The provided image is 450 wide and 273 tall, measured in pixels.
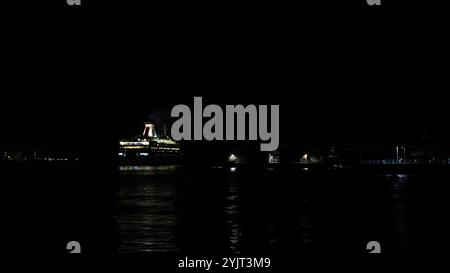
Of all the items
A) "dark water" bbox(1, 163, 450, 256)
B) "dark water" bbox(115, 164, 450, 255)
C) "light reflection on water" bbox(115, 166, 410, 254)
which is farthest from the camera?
"light reflection on water" bbox(115, 166, 410, 254)

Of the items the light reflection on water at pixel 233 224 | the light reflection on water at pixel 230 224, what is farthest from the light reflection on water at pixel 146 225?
the light reflection on water at pixel 233 224

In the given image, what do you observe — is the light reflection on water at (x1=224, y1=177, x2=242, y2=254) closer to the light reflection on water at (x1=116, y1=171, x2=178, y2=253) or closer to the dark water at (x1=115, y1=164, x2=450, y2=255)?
the dark water at (x1=115, y1=164, x2=450, y2=255)

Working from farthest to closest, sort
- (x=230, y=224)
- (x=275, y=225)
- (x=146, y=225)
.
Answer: (x=230, y=224) < (x=275, y=225) < (x=146, y=225)

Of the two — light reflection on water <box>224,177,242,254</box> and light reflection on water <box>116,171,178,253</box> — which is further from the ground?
light reflection on water <box>116,171,178,253</box>

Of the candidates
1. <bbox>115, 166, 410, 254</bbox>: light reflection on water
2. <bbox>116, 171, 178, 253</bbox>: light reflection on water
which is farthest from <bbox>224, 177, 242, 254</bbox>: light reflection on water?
<bbox>116, 171, 178, 253</bbox>: light reflection on water

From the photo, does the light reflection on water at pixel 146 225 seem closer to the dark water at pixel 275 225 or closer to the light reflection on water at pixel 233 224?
the dark water at pixel 275 225

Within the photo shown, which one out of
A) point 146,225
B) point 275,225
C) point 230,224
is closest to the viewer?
point 146,225

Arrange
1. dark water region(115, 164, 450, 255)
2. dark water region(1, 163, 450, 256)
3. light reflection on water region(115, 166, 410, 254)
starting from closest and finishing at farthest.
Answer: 1. dark water region(1, 163, 450, 256)
2. dark water region(115, 164, 450, 255)
3. light reflection on water region(115, 166, 410, 254)

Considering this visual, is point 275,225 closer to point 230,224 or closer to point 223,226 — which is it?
point 230,224

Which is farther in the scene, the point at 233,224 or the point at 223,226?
the point at 233,224

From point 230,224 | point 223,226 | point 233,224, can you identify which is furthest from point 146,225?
point 233,224

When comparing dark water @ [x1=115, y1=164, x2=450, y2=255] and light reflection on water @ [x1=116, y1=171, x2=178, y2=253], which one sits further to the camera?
dark water @ [x1=115, y1=164, x2=450, y2=255]

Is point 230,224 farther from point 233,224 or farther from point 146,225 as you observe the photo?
point 146,225
